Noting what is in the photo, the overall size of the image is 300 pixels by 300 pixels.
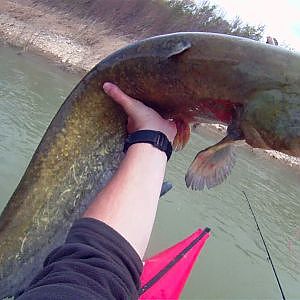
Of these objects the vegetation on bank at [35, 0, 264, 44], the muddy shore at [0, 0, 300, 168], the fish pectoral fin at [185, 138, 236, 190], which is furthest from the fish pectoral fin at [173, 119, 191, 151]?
the vegetation on bank at [35, 0, 264, 44]

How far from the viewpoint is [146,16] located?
21328 mm

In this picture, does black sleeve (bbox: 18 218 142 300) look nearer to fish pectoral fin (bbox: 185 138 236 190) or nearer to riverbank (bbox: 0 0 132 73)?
fish pectoral fin (bbox: 185 138 236 190)

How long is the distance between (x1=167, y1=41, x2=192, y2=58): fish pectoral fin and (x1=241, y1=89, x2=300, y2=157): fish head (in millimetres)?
266

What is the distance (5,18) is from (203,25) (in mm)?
8310

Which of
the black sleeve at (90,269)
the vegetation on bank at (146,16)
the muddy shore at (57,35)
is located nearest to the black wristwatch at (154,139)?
the black sleeve at (90,269)

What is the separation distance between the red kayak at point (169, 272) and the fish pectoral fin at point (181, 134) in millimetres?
1644

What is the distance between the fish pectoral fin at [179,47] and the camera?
1.41 metres

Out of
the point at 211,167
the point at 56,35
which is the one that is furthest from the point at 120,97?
the point at 56,35

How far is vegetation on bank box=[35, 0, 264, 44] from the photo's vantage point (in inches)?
768

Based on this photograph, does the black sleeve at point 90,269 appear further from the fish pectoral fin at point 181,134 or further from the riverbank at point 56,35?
the riverbank at point 56,35

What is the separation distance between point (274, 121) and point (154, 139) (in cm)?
36

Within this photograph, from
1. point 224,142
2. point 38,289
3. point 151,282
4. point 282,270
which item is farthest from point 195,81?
point 282,270

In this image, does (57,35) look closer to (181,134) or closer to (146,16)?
(146,16)

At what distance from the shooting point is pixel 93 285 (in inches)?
36.1
